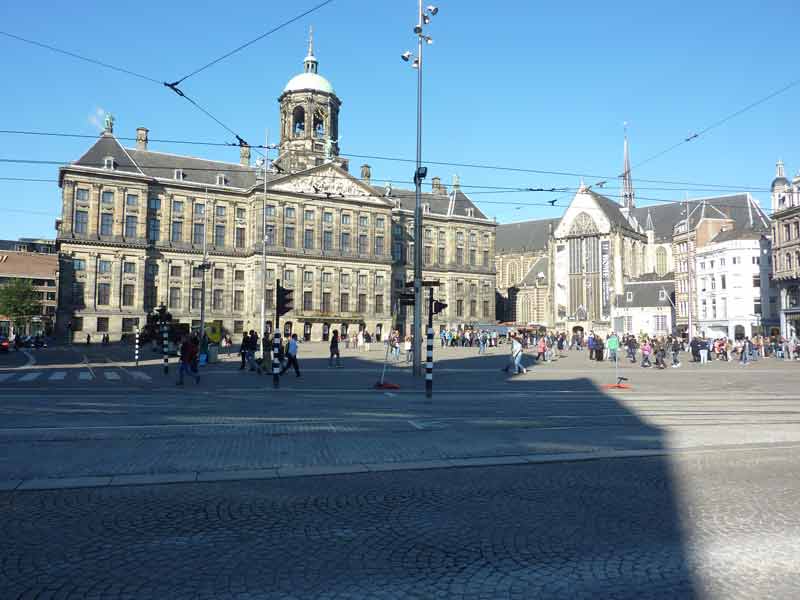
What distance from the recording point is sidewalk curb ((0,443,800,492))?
19.6ft

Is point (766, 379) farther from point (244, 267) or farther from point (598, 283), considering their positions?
point (598, 283)

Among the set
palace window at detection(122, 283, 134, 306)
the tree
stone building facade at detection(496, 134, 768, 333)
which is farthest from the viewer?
stone building facade at detection(496, 134, 768, 333)

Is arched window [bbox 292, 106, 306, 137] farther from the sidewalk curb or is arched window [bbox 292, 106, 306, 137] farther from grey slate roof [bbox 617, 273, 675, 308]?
the sidewalk curb

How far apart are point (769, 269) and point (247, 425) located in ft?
212

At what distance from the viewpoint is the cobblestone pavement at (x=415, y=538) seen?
354cm

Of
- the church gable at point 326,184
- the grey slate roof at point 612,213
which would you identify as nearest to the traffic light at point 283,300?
the church gable at point 326,184

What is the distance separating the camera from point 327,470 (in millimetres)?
6605

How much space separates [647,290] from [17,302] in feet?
255

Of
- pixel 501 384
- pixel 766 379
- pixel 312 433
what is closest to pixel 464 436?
pixel 312 433

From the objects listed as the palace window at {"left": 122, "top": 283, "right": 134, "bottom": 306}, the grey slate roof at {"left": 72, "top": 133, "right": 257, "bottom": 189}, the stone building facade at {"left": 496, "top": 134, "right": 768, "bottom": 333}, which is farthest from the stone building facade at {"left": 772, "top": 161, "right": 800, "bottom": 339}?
the palace window at {"left": 122, "top": 283, "right": 134, "bottom": 306}

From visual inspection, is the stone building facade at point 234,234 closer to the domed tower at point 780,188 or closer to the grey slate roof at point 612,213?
the grey slate roof at point 612,213

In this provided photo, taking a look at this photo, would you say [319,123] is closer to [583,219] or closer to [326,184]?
[326,184]

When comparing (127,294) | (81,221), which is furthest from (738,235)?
(81,221)

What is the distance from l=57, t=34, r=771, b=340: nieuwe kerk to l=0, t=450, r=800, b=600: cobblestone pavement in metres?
45.1
